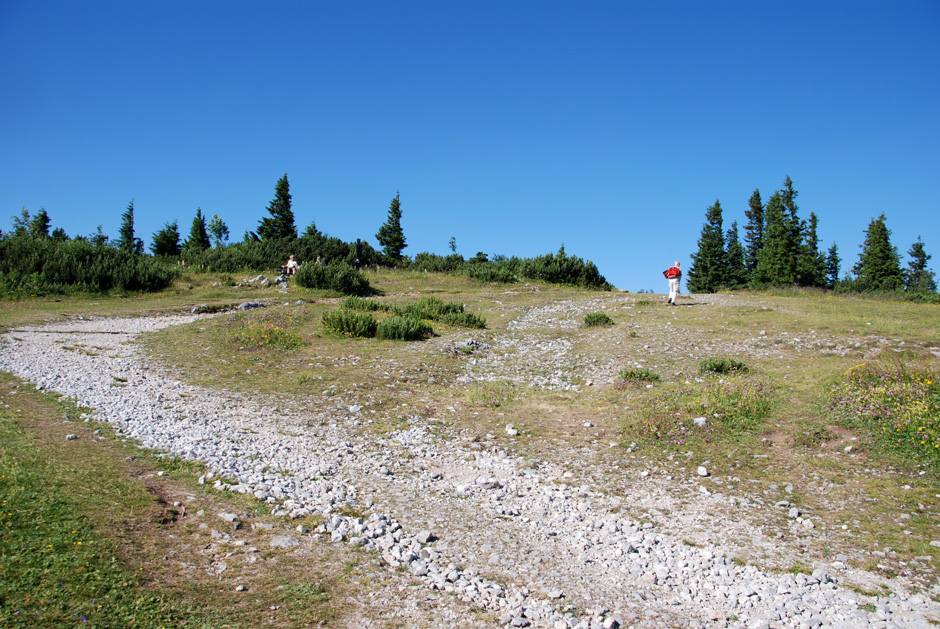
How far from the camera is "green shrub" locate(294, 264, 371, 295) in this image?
2998 centimetres

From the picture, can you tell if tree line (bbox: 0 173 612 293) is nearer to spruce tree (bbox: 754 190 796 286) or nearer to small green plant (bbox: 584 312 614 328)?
small green plant (bbox: 584 312 614 328)

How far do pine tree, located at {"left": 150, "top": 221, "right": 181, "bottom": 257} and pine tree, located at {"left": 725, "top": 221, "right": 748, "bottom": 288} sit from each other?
70.8 meters

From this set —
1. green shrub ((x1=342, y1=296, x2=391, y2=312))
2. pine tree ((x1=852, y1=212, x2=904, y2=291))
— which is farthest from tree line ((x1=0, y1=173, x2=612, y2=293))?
pine tree ((x1=852, y1=212, x2=904, y2=291))

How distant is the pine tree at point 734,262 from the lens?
2512 inches

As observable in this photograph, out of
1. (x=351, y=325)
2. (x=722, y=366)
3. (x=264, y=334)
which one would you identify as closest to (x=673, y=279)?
(x=722, y=366)

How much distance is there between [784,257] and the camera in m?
55.2

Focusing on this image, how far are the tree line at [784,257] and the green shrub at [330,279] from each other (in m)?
40.3

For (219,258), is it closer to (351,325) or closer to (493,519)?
(351,325)

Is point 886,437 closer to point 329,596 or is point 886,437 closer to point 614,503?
point 614,503

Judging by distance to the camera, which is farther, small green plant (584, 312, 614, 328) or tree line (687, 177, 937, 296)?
tree line (687, 177, 937, 296)

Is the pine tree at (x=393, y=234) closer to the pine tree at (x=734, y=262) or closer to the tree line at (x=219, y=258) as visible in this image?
the tree line at (x=219, y=258)

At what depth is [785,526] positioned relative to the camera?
5.93m

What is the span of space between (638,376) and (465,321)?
30.6 ft

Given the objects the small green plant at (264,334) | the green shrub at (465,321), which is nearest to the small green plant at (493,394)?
the small green plant at (264,334)
